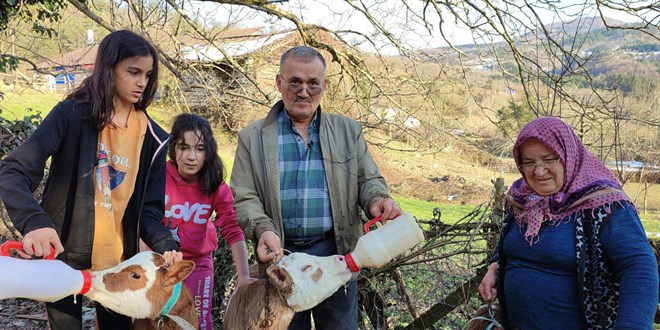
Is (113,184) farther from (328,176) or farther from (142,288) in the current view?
(328,176)

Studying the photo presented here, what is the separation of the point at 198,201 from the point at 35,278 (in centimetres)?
154

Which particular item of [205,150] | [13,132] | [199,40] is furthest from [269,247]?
[13,132]

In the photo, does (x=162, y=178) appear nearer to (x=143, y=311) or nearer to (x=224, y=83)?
(x=143, y=311)

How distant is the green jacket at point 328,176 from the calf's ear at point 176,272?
0.39 metres

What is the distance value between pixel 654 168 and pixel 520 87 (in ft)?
5.13

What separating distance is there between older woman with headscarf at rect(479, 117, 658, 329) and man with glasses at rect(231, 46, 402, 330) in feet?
2.20

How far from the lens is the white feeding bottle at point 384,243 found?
2686 mm

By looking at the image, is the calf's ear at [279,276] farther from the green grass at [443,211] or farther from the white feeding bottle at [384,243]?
the green grass at [443,211]

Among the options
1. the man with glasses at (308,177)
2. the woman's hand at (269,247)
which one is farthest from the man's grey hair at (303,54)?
the woman's hand at (269,247)

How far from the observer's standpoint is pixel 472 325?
2873mm

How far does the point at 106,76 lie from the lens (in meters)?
2.61

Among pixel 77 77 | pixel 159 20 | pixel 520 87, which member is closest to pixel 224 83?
pixel 159 20

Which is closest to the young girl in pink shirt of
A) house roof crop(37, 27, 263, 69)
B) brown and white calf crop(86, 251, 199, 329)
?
brown and white calf crop(86, 251, 199, 329)

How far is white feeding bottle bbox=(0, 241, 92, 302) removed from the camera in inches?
84.7
